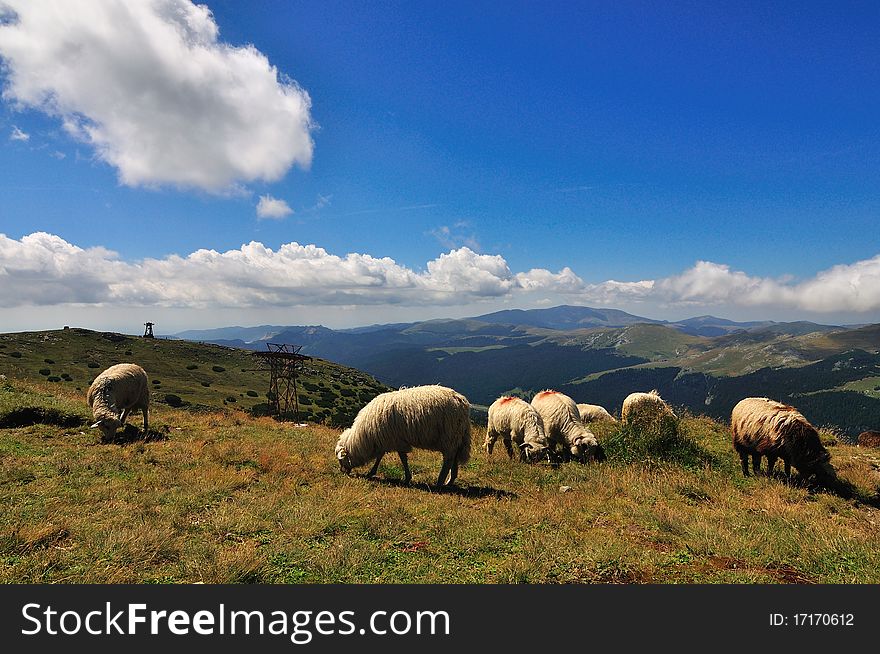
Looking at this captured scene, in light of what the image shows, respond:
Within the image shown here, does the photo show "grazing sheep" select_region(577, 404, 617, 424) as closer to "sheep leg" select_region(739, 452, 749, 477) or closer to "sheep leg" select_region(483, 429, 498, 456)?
"sheep leg" select_region(483, 429, 498, 456)

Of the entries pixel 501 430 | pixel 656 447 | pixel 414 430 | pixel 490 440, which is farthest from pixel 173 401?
pixel 656 447

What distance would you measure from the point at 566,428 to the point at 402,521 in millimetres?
10026

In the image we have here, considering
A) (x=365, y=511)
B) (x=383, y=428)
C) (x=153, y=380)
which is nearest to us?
(x=365, y=511)

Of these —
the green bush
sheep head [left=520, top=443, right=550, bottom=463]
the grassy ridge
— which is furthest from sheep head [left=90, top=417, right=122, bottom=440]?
the green bush

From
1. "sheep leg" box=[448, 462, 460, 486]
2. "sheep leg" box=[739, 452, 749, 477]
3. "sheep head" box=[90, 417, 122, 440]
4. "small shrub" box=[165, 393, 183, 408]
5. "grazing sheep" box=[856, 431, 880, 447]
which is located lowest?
"small shrub" box=[165, 393, 183, 408]

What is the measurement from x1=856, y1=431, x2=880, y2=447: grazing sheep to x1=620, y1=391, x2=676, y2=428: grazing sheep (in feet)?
32.3

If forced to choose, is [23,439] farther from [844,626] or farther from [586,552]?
[844,626]

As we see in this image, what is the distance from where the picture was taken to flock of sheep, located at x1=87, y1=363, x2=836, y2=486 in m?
12.7

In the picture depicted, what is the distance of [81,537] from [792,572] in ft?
40.9

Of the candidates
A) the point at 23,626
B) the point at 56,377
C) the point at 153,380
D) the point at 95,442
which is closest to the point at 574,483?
the point at 23,626

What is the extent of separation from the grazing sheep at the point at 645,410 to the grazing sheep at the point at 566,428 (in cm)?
→ 254

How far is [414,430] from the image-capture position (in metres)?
12.7

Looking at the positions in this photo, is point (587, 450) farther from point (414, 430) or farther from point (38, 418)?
point (38, 418)

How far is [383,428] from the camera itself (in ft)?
42.3
